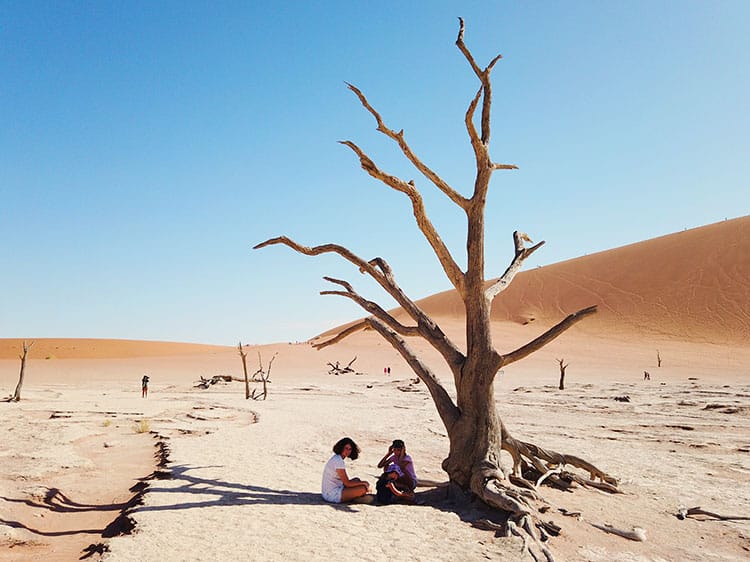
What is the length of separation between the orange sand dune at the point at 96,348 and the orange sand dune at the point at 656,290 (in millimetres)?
38079

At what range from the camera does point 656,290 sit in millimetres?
57906

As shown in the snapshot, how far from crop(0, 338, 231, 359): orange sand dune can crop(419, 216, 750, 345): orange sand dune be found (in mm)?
38079

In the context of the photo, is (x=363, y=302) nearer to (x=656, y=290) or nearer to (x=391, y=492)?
(x=391, y=492)

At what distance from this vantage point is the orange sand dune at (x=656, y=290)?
163 feet

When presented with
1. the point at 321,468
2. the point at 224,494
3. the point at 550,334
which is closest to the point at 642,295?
the point at 321,468

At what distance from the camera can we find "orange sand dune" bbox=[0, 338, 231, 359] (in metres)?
68.2

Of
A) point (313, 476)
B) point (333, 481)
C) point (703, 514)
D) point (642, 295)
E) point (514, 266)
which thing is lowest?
point (703, 514)

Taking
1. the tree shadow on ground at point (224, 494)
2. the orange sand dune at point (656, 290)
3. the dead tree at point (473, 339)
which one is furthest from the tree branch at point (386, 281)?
the orange sand dune at point (656, 290)

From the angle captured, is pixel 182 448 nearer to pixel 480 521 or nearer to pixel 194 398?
pixel 480 521

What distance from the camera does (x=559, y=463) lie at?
8117 millimetres

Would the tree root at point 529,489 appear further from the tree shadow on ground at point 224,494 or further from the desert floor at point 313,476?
the tree shadow on ground at point 224,494

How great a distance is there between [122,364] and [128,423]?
109 feet

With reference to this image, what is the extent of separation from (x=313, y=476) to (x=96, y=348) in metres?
74.9

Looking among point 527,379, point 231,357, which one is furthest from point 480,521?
point 231,357
